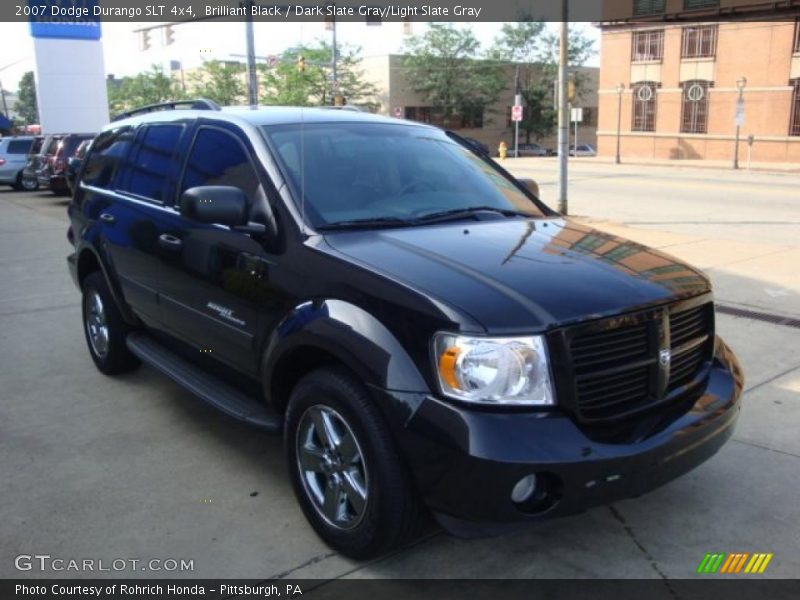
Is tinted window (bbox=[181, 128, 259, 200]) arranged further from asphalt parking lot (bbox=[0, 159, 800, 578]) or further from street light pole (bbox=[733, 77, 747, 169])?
street light pole (bbox=[733, 77, 747, 169])

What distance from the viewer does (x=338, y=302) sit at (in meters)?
3.11

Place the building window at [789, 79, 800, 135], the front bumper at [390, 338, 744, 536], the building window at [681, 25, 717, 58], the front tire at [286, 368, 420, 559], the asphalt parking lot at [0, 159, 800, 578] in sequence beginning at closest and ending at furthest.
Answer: the front bumper at [390, 338, 744, 536] → the front tire at [286, 368, 420, 559] → the asphalt parking lot at [0, 159, 800, 578] → the building window at [789, 79, 800, 135] → the building window at [681, 25, 717, 58]

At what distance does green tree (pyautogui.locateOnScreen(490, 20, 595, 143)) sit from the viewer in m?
61.9

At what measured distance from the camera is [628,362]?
2.95 meters

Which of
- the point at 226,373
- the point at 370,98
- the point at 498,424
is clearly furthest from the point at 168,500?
the point at 370,98

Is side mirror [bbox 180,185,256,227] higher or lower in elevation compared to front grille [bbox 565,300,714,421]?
higher

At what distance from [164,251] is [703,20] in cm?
4226

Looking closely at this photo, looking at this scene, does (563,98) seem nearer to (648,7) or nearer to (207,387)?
(207,387)

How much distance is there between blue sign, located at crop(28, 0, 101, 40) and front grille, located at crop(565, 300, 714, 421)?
3569 cm

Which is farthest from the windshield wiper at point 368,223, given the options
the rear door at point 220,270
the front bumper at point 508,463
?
the front bumper at point 508,463

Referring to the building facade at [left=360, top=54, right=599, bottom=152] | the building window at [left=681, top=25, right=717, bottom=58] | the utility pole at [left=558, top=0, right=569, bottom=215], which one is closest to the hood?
the utility pole at [left=558, top=0, right=569, bottom=215]

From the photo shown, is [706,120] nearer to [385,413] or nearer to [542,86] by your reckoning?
[542,86]

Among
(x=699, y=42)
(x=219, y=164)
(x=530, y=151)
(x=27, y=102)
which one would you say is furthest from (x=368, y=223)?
(x=27, y=102)

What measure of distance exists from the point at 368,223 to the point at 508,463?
1.44m
